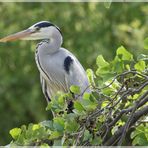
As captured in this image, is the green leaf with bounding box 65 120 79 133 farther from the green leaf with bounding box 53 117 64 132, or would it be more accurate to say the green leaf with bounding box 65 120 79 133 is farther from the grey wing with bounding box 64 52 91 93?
the grey wing with bounding box 64 52 91 93

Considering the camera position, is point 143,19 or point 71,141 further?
point 143,19

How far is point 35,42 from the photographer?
8281mm

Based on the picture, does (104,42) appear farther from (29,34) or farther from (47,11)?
(29,34)

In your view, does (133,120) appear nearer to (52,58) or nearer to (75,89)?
(75,89)

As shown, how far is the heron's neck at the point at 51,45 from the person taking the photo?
14.3 ft

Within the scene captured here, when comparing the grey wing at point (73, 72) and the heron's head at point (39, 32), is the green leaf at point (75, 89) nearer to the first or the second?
the grey wing at point (73, 72)

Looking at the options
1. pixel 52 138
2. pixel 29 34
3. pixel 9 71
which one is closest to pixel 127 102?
pixel 52 138

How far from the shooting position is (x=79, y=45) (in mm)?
8117

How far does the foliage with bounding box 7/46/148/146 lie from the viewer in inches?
88.3

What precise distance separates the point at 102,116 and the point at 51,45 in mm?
2118

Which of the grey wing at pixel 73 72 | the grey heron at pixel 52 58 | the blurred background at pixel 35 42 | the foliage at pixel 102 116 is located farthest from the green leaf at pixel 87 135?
the blurred background at pixel 35 42

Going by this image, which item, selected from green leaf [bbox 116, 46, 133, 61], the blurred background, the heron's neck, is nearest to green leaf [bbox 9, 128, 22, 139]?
green leaf [bbox 116, 46, 133, 61]

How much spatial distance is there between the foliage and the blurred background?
5.54m

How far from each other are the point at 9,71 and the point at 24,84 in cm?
29
